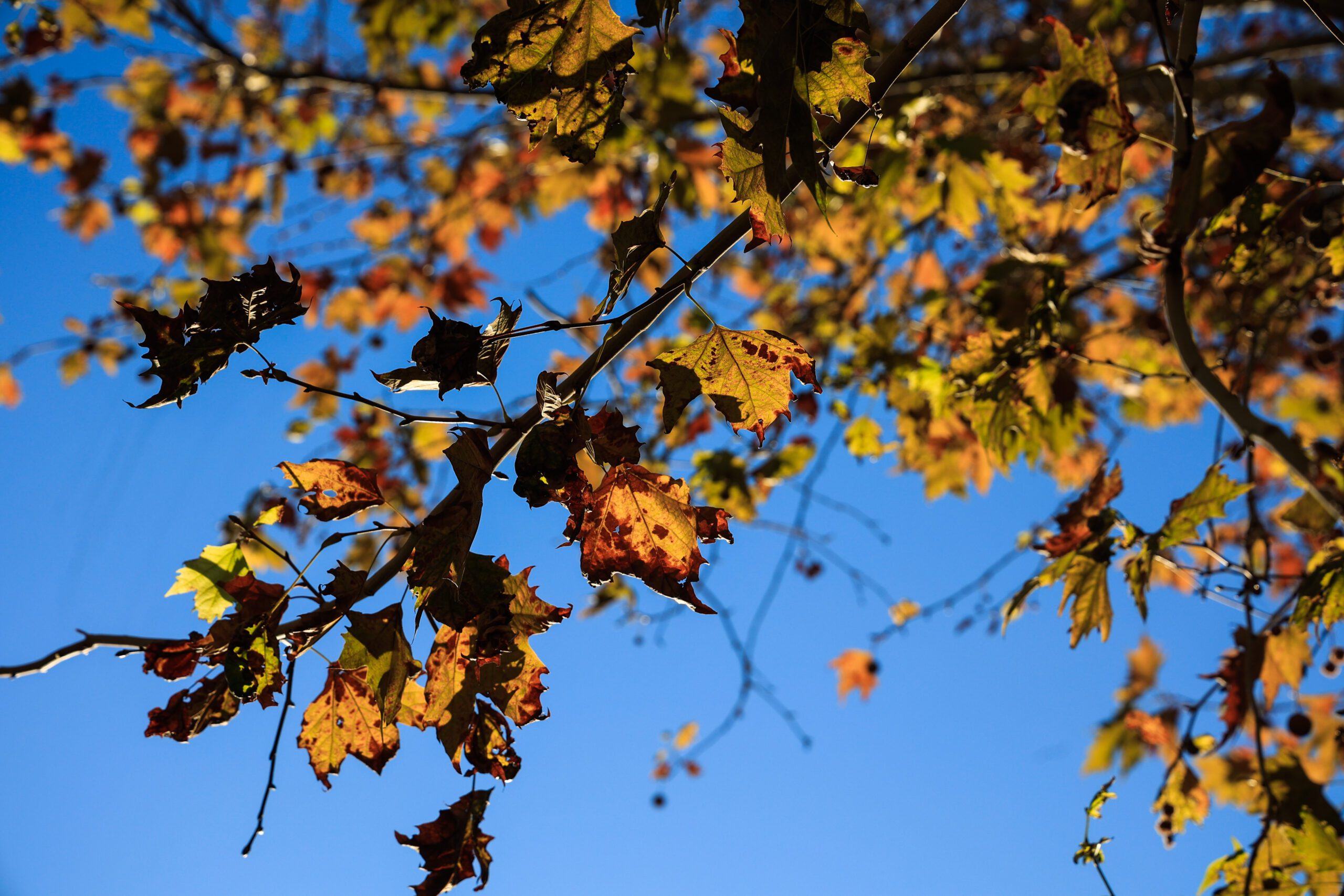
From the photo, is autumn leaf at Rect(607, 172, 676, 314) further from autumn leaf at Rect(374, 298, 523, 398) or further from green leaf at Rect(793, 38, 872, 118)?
green leaf at Rect(793, 38, 872, 118)

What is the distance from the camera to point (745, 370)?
107 cm

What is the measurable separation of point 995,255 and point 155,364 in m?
4.44

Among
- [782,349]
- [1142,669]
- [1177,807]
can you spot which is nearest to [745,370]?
[782,349]

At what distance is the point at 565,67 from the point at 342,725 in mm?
964

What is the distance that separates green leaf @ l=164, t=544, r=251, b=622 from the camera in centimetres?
117

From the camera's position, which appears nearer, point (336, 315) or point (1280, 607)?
point (1280, 607)

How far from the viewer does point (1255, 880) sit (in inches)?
62.6

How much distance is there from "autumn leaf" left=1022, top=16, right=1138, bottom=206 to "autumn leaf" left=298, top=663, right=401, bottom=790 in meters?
1.35

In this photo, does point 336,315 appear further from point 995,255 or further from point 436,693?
point 436,693

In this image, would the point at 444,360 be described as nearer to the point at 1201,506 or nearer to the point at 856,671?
the point at 1201,506

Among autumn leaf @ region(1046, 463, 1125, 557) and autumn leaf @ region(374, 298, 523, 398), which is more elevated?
autumn leaf @ region(1046, 463, 1125, 557)

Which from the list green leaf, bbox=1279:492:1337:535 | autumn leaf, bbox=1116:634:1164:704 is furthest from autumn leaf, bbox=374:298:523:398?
autumn leaf, bbox=1116:634:1164:704

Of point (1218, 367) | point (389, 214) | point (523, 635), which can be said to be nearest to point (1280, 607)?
point (1218, 367)

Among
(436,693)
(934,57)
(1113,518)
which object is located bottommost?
(436,693)
